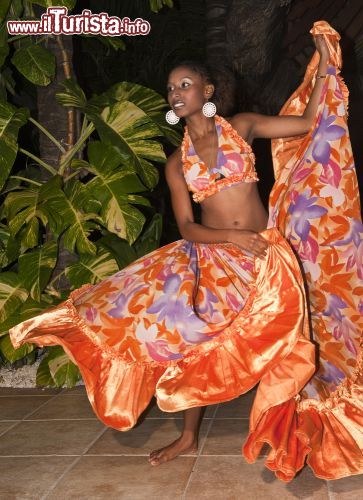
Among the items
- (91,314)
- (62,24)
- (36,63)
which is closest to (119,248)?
(36,63)

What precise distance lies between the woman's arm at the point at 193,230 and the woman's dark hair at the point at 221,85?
226mm

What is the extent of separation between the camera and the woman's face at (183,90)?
2580mm

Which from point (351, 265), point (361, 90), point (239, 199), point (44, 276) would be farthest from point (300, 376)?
point (361, 90)

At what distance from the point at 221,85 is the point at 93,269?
129cm

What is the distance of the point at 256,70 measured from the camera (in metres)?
5.74

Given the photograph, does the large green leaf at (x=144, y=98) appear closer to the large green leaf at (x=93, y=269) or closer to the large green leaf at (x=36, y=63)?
the large green leaf at (x=36, y=63)

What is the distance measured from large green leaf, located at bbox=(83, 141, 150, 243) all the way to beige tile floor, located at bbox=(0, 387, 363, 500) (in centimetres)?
82

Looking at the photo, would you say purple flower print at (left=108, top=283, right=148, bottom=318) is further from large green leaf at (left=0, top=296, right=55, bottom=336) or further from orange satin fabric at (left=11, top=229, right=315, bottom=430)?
large green leaf at (left=0, top=296, right=55, bottom=336)

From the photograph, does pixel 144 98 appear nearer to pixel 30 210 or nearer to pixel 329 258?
pixel 30 210

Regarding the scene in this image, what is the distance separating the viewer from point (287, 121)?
2.60m

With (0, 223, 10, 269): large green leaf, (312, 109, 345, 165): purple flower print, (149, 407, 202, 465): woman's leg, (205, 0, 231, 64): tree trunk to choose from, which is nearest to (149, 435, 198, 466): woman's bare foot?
(149, 407, 202, 465): woman's leg

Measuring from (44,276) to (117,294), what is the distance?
120 cm

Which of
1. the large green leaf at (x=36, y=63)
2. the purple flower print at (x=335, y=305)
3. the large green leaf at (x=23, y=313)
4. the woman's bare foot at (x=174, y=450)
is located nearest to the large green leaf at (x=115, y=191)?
the large green leaf at (x=36, y=63)

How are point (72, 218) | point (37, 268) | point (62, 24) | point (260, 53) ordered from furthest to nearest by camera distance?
point (260, 53)
point (62, 24)
point (37, 268)
point (72, 218)
